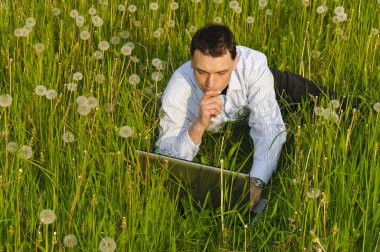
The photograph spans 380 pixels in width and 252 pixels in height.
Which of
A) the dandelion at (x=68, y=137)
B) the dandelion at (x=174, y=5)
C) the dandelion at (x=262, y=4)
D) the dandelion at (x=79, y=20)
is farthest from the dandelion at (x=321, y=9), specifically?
the dandelion at (x=68, y=137)

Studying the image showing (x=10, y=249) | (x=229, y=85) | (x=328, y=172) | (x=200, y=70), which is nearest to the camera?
(x=10, y=249)

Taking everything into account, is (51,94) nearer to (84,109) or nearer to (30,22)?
(84,109)

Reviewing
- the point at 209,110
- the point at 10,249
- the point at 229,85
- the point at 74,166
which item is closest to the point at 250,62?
the point at 229,85

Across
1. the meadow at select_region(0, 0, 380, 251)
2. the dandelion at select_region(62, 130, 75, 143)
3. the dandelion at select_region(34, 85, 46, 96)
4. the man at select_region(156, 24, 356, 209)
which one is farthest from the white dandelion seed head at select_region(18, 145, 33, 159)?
the man at select_region(156, 24, 356, 209)

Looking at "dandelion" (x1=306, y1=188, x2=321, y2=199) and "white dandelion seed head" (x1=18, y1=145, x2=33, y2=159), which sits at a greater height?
"dandelion" (x1=306, y1=188, x2=321, y2=199)

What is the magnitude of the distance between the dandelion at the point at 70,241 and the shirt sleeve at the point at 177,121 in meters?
1.24

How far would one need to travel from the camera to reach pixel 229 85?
14.6 ft

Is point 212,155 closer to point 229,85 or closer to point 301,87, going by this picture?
point 229,85

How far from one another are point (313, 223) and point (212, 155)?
116 cm

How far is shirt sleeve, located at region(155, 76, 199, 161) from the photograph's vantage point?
14.4 feet

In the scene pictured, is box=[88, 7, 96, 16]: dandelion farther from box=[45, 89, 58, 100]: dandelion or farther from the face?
the face

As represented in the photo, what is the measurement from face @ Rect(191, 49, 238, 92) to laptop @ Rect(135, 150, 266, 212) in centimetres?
59

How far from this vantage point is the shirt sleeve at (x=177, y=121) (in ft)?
14.4

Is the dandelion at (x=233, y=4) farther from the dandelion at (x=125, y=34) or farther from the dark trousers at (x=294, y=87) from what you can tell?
the dark trousers at (x=294, y=87)
